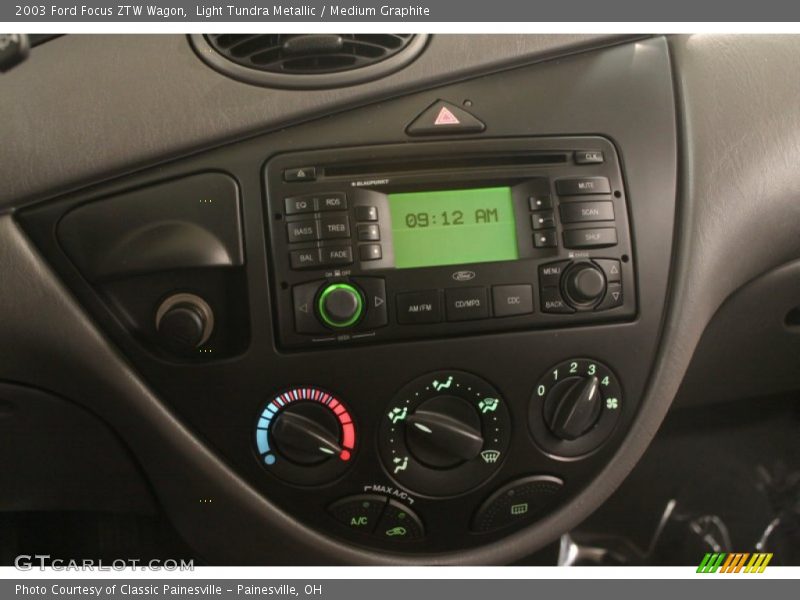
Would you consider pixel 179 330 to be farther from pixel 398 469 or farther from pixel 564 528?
pixel 564 528

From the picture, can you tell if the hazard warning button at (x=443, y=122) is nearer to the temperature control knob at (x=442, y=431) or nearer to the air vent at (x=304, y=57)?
the air vent at (x=304, y=57)

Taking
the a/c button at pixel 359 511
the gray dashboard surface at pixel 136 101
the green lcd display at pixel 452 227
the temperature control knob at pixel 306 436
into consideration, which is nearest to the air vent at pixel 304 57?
the gray dashboard surface at pixel 136 101

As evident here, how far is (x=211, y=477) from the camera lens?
2.29ft

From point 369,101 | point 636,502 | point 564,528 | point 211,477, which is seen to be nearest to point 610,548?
point 636,502

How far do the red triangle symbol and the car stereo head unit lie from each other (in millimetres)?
21

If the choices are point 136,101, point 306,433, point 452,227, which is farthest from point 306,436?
point 136,101

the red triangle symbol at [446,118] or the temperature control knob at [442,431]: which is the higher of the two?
the red triangle symbol at [446,118]

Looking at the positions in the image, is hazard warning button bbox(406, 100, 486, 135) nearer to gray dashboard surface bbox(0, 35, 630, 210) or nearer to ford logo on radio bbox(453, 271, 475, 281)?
gray dashboard surface bbox(0, 35, 630, 210)

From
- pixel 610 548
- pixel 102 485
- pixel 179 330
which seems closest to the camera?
pixel 179 330

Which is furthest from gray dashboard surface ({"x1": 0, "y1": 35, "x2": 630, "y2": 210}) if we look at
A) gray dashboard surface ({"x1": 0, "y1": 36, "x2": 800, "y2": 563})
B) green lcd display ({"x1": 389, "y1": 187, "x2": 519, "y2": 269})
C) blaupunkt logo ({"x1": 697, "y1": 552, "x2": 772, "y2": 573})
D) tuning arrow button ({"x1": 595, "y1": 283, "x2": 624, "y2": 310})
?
blaupunkt logo ({"x1": 697, "y1": 552, "x2": 772, "y2": 573})

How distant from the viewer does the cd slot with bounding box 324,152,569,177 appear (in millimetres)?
675

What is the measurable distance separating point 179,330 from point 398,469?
242mm

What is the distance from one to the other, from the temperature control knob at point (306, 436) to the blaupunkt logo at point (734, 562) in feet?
1.46

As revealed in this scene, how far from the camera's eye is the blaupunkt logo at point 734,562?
0.85 meters
